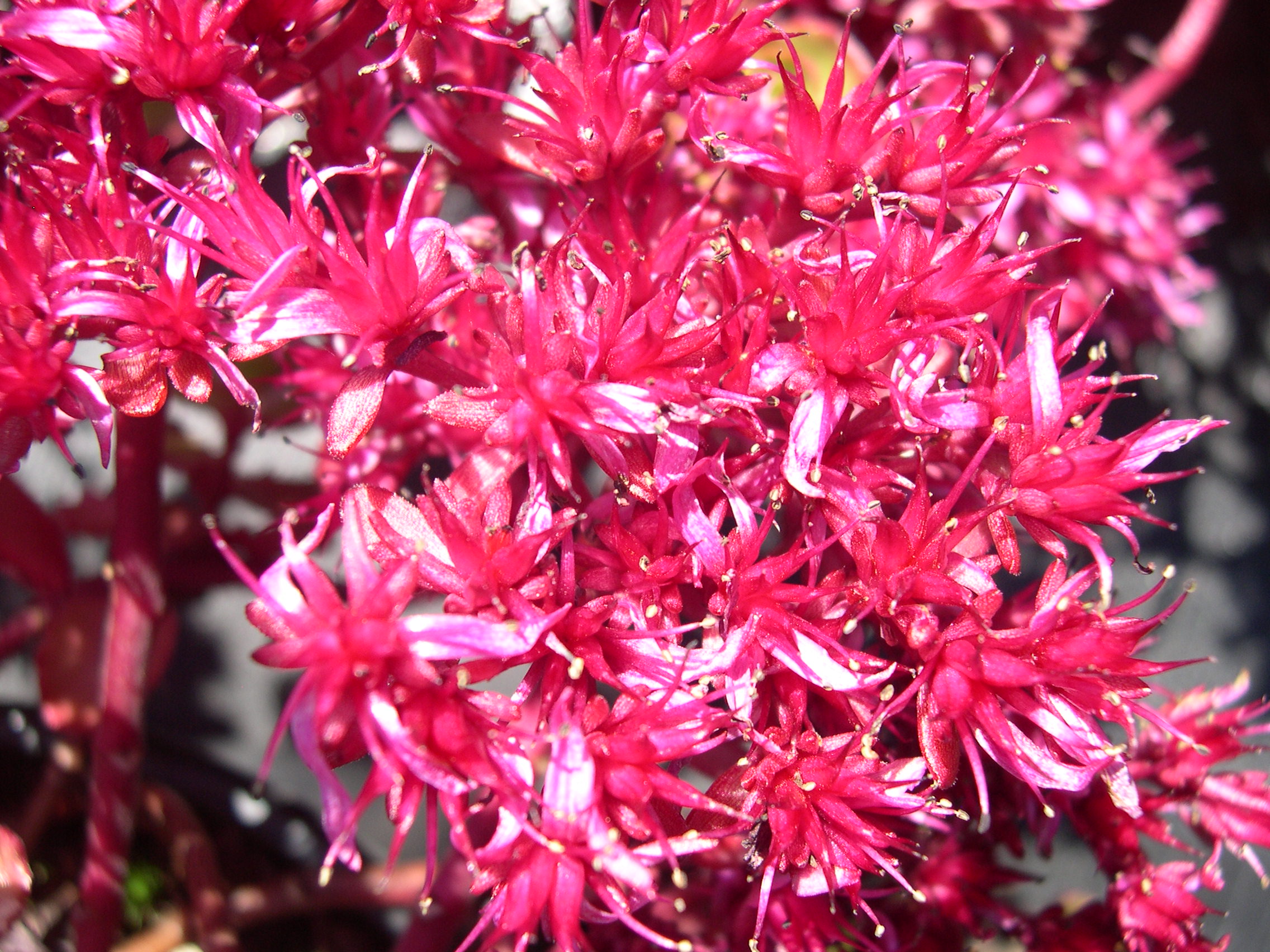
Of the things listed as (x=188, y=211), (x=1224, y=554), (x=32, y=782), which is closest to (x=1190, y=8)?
(x=1224, y=554)

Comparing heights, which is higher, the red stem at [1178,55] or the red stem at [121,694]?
the red stem at [1178,55]

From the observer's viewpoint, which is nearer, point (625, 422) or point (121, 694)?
point (625, 422)

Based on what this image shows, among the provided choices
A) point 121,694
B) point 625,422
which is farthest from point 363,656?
point 121,694

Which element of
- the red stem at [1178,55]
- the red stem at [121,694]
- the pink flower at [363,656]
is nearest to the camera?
the pink flower at [363,656]

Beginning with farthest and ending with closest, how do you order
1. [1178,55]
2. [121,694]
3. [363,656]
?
[1178,55] → [121,694] → [363,656]

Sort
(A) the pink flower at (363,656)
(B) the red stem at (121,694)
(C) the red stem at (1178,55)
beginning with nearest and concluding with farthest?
(A) the pink flower at (363,656) → (B) the red stem at (121,694) → (C) the red stem at (1178,55)

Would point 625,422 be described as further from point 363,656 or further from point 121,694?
point 121,694

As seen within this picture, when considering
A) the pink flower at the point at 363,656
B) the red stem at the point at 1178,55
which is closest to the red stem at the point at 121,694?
the pink flower at the point at 363,656

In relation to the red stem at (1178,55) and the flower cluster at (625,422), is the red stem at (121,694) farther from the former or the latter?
the red stem at (1178,55)
